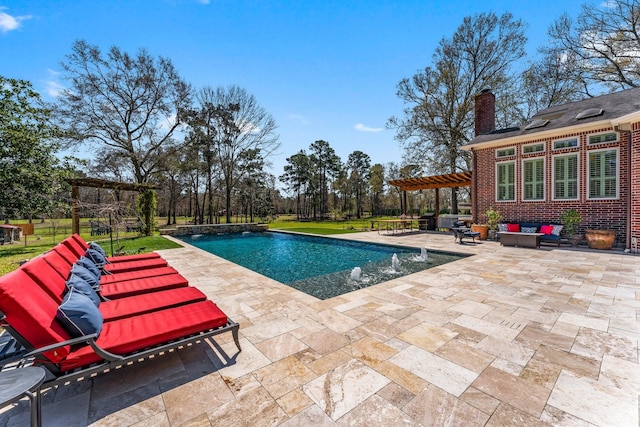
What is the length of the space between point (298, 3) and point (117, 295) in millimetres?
9410

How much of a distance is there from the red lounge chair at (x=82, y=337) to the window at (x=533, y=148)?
12792mm

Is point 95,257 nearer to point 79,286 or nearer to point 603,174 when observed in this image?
point 79,286

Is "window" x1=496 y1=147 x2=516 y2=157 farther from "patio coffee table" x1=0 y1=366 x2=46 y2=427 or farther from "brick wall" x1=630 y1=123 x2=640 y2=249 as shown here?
"patio coffee table" x1=0 y1=366 x2=46 y2=427

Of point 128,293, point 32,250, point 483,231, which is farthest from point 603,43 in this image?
point 32,250

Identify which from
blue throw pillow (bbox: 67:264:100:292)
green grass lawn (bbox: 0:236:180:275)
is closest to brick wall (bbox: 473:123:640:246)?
blue throw pillow (bbox: 67:264:100:292)

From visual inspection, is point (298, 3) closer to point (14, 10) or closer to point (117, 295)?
point (14, 10)

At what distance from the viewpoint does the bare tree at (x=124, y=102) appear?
15.2 m

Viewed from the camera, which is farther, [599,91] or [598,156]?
[599,91]

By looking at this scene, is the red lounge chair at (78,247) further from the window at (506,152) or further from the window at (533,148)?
the window at (533,148)

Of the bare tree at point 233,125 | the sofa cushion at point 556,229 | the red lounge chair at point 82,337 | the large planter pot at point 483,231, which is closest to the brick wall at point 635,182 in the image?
the sofa cushion at point 556,229

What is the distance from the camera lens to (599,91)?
51.7ft

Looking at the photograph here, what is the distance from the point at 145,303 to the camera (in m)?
3.09

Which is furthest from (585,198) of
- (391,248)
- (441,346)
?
(441,346)

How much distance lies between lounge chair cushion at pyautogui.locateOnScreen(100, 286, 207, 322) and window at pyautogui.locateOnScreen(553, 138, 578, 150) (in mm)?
12819
